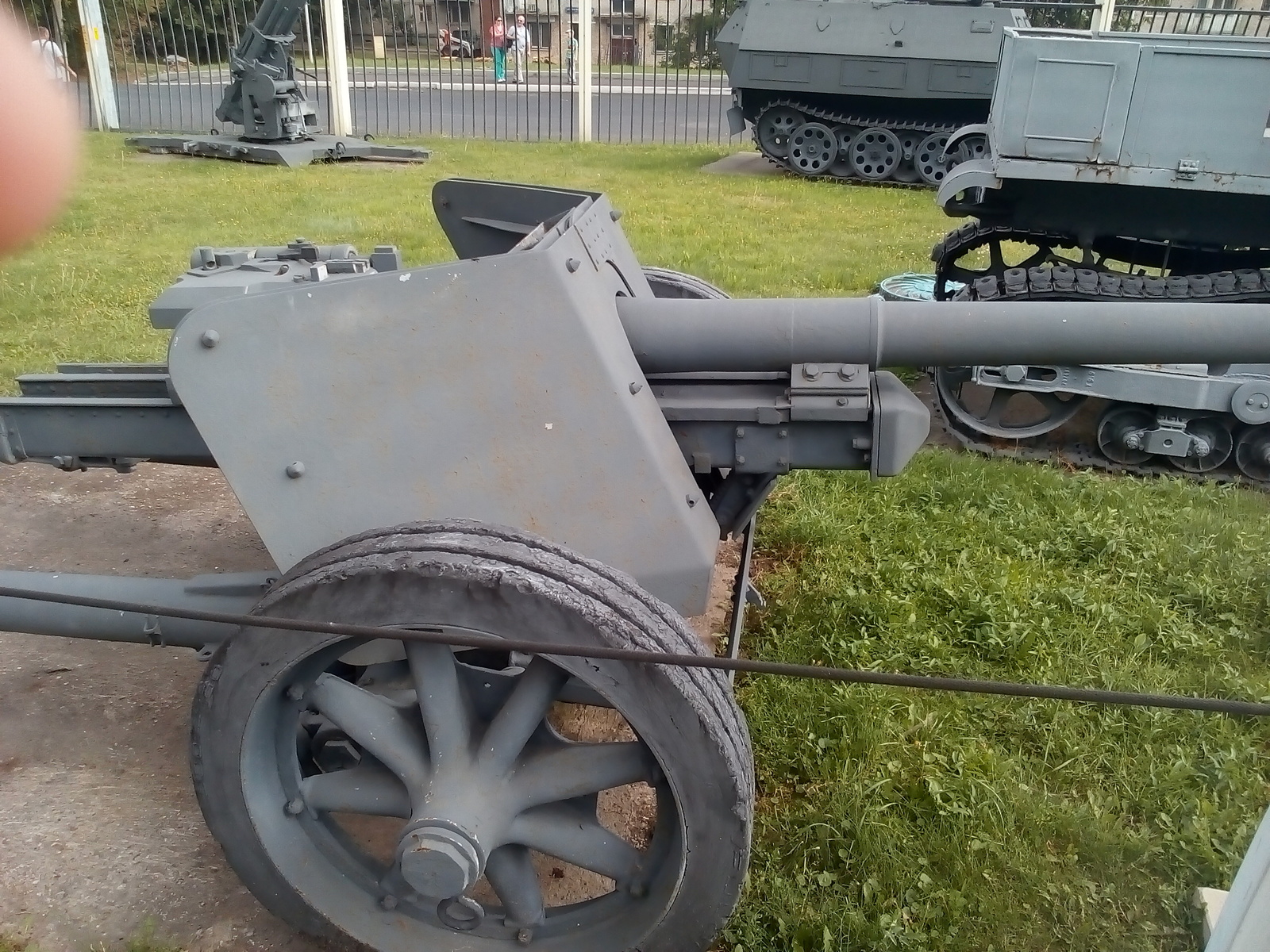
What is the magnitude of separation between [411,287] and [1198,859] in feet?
7.47

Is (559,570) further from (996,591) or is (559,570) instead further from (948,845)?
(996,591)

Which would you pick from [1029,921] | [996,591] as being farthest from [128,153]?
[1029,921]

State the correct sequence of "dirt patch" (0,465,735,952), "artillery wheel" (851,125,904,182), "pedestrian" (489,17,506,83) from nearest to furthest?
1. "dirt patch" (0,465,735,952)
2. "artillery wheel" (851,125,904,182)
3. "pedestrian" (489,17,506,83)

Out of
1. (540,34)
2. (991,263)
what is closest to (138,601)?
(991,263)

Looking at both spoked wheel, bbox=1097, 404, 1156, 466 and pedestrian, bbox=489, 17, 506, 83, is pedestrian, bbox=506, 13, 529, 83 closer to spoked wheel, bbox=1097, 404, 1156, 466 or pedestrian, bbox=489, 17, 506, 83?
pedestrian, bbox=489, 17, 506, 83

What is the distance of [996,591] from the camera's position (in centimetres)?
379

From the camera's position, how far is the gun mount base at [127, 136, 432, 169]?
41.4 ft

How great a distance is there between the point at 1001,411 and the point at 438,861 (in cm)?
400

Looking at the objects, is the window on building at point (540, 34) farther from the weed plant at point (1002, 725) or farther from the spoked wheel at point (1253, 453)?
the weed plant at point (1002, 725)

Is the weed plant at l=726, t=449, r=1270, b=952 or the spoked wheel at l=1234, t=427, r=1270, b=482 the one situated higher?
the spoked wheel at l=1234, t=427, r=1270, b=482

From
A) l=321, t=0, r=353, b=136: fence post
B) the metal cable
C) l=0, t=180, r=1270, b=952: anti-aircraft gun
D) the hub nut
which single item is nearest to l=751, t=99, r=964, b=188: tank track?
l=321, t=0, r=353, b=136: fence post

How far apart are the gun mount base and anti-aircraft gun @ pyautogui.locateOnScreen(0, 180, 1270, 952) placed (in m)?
11.2

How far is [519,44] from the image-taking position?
20.0m

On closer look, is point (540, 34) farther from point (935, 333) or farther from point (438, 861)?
point (438, 861)
